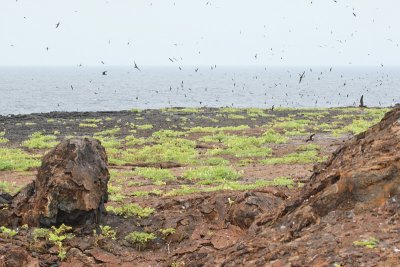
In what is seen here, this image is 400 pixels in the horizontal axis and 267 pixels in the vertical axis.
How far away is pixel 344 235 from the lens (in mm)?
9062

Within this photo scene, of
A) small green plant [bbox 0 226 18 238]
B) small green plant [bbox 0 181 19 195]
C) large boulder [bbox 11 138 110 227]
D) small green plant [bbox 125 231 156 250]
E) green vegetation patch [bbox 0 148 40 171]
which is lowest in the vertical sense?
green vegetation patch [bbox 0 148 40 171]

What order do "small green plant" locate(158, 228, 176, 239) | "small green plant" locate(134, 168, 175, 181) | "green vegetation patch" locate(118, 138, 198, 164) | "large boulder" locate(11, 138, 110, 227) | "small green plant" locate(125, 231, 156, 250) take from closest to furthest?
1. "small green plant" locate(125, 231, 156, 250)
2. "large boulder" locate(11, 138, 110, 227)
3. "small green plant" locate(158, 228, 176, 239)
4. "small green plant" locate(134, 168, 175, 181)
5. "green vegetation patch" locate(118, 138, 198, 164)

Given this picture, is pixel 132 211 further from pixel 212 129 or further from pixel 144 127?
pixel 144 127

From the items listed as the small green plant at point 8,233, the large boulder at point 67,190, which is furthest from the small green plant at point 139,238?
the small green plant at point 8,233

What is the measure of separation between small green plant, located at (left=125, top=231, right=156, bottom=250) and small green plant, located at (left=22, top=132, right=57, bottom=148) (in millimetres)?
24896

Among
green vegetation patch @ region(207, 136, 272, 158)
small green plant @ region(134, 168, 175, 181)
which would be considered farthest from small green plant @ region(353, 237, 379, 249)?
green vegetation patch @ region(207, 136, 272, 158)

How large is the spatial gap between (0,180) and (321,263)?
772 inches

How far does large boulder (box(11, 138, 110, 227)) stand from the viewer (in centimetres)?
1403

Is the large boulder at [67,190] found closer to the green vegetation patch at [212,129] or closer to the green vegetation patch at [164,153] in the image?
the green vegetation patch at [164,153]

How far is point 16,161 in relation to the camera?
29.2 metres

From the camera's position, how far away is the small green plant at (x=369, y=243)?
8406 millimetres

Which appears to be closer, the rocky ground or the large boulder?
the rocky ground

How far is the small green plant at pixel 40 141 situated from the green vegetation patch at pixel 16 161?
9.51 ft

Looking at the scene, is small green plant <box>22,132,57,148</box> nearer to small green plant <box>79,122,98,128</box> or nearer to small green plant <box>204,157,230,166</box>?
small green plant <box>79,122,98,128</box>
